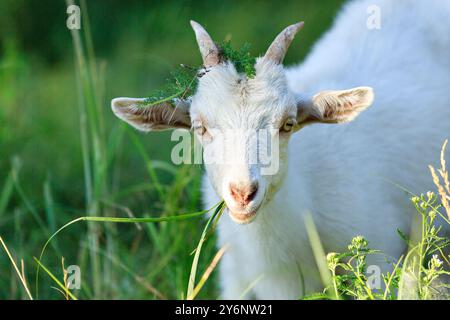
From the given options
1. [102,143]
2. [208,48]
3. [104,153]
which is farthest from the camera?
[102,143]

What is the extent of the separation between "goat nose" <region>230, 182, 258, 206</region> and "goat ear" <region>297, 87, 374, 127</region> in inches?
31.4

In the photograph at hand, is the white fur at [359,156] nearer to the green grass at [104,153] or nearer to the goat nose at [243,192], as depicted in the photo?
the green grass at [104,153]

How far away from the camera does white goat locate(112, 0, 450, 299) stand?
4.61m

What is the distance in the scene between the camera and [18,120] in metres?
8.52

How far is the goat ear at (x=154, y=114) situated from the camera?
4770mm

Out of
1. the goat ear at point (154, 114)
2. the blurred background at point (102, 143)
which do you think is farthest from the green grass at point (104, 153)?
the goat ear at point (154, 114)

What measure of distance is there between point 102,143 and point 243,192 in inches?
96.7

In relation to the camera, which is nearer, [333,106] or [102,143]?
[333,106]

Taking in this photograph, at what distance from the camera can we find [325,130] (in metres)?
5.54

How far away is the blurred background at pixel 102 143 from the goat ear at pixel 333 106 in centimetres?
42

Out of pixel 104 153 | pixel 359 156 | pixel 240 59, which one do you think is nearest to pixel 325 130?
pixel 359 156

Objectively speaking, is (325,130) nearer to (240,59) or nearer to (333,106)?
(333,106)
